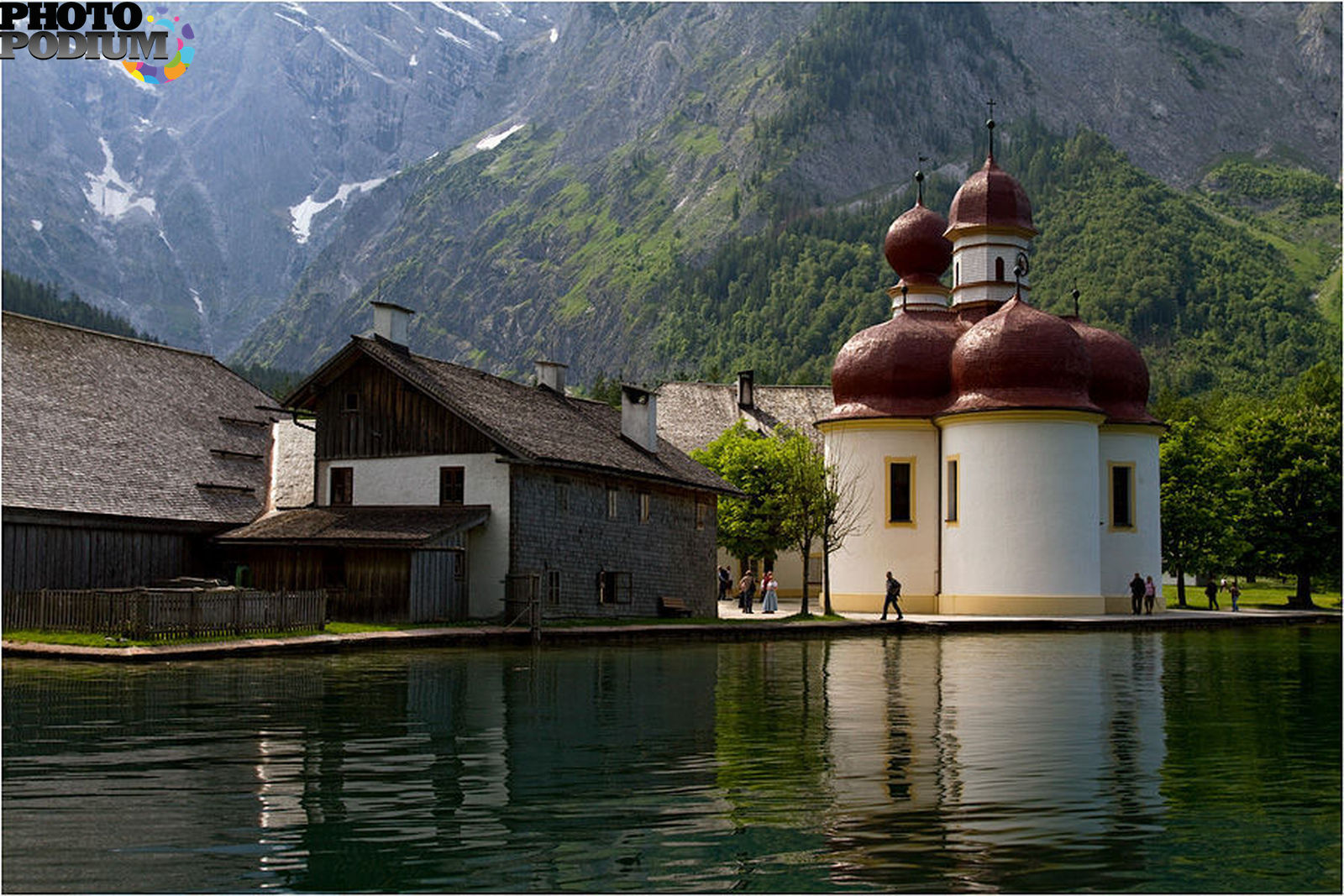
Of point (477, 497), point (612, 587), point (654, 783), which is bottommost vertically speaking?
point (654, 783)

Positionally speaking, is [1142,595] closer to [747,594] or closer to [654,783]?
[747,594]

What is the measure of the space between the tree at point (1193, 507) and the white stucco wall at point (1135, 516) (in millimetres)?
10257

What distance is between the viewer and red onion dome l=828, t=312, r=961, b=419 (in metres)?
62.7

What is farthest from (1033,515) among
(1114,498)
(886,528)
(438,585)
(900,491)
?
(438,585)

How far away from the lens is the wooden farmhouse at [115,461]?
131 feet

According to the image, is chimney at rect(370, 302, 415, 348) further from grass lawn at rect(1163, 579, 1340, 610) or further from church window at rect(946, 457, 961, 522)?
grass lawn at rect(1163, 579, 1340, 610)

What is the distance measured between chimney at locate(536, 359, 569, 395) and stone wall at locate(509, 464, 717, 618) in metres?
6.19

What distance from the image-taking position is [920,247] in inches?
2837

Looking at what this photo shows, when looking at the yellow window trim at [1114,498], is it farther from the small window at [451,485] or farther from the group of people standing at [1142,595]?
the small window at [451,485]

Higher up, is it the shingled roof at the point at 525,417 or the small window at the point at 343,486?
the shingled roof at the point at 525,417

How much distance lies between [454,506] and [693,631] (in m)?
8.09

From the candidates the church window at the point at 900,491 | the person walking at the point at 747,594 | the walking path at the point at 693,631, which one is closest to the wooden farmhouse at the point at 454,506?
the walking path at the point at 693,631

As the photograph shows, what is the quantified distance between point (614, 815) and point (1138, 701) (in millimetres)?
14279

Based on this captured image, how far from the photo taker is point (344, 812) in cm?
1318
